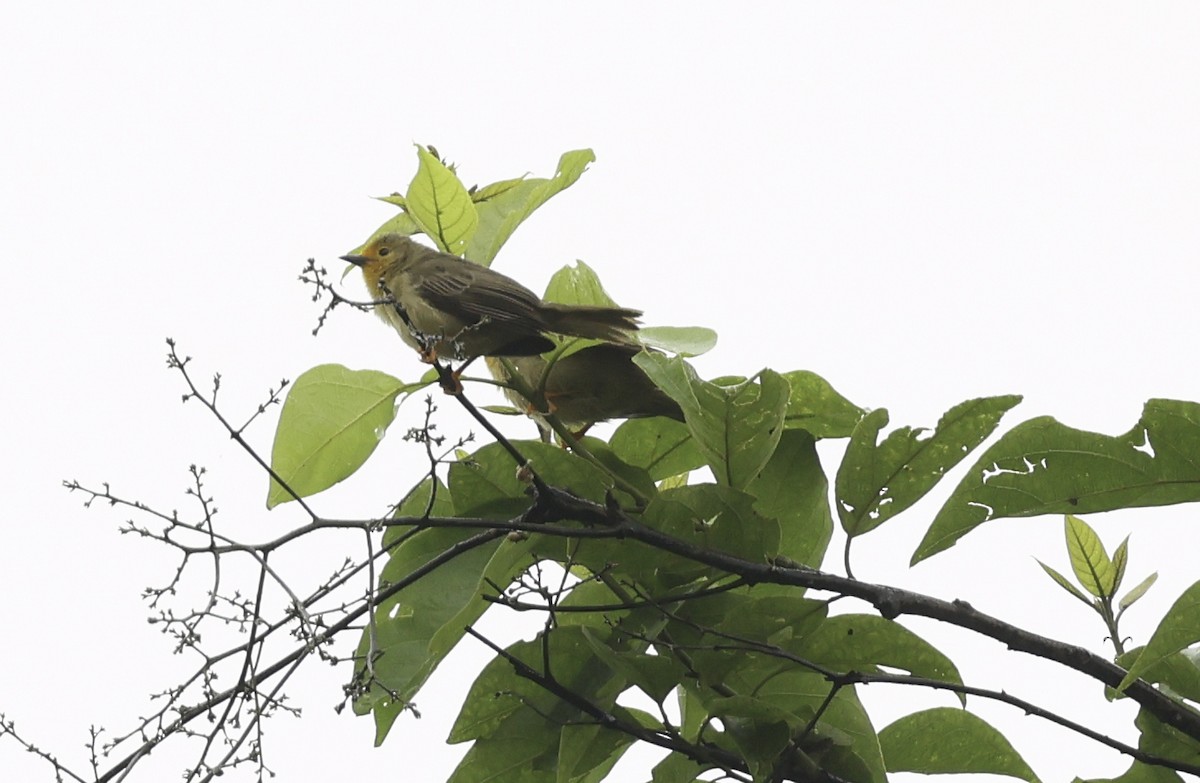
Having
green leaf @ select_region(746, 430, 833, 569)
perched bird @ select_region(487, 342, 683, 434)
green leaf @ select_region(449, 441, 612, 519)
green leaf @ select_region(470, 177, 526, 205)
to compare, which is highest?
green leaf @ select_region(470, 177, 526, 205)

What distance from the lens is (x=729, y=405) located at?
1.94m

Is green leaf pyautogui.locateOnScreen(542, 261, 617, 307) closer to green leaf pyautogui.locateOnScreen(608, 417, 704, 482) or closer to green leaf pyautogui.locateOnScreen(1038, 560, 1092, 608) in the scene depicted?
green leaf pyautogui.locateOnScreen(608, 417, 704, 482)

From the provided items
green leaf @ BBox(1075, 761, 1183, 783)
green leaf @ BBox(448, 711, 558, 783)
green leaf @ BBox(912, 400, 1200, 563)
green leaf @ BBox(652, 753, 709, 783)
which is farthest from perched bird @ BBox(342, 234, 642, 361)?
green leaf @ BBox(1075, 761, 1183, 783)

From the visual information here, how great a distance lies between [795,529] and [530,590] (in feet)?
1.65

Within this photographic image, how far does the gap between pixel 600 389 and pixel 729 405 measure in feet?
3.29

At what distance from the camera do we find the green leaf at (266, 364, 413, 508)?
88.4 inches

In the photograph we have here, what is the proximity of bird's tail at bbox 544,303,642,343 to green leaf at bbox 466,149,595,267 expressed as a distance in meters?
0.26

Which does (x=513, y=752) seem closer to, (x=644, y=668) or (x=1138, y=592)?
(x=644, y=668)

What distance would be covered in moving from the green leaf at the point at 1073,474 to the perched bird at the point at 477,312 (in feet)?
3.10

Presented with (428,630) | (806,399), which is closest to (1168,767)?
(806,399)

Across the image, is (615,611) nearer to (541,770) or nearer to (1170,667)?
(541,770)

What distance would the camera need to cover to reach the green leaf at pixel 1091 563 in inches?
92.5

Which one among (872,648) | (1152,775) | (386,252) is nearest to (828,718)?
(872,648)

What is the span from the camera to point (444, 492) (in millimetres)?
2211
